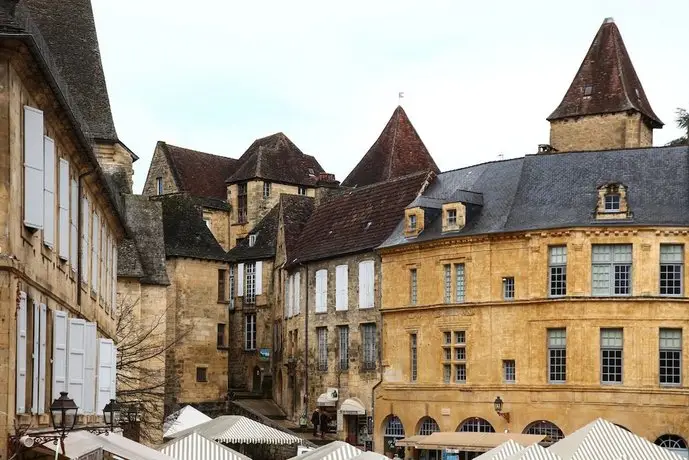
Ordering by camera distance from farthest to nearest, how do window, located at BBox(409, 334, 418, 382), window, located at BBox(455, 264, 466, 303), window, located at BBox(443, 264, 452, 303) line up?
window, located at BBox(409, 334, 418, 382), window, located at BBox(443, 264, 452, 303), window, located at BBox(455, 264, 466, 303)

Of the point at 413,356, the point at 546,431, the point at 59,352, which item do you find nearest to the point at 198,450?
the point at 59,352

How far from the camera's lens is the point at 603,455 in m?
23.6

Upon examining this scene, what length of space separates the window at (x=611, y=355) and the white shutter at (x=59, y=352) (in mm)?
25699

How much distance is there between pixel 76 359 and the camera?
722 inches

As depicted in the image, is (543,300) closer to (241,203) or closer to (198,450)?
(198,450)

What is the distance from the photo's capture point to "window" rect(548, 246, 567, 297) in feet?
136

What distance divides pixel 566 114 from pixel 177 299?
17796mm

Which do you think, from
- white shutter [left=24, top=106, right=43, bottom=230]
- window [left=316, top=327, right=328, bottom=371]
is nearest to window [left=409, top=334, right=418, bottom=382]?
window [left=316, top=327, right=328, bottom=371]

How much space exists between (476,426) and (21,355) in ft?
97.5

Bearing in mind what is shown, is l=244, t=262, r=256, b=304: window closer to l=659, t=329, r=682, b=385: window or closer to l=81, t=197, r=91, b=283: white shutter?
l=659, t=329, r=682, b=385: window

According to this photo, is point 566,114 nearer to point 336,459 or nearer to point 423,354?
point 423,354

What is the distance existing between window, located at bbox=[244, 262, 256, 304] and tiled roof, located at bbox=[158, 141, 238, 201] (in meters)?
8.52

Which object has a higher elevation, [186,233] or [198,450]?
[186,233]

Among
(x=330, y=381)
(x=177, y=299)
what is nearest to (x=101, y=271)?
(x=330, y=381)
